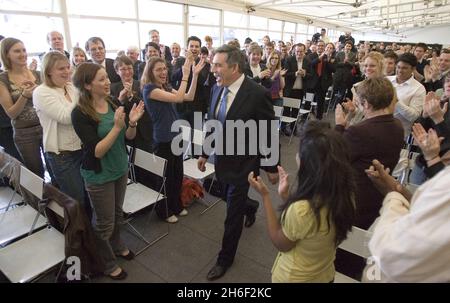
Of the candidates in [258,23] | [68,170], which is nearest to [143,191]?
[68,170]

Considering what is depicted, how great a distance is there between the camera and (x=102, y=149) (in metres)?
1.65

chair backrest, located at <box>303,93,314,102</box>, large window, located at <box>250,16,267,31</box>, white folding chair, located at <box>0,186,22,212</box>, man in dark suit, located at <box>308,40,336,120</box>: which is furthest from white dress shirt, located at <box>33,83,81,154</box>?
large window, located at <box>250,16,267,31</box>

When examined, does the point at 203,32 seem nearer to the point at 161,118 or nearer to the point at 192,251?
the point at 161,118

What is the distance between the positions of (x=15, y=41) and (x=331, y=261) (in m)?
2.83

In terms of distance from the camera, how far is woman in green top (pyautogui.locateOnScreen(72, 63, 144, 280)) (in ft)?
5.35

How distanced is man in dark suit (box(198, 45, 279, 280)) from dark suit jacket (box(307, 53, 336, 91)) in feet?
12.9

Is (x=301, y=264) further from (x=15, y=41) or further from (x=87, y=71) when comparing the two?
(x=15, y=41)

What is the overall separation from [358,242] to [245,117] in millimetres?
1029

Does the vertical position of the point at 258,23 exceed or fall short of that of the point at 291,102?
it exceeds it

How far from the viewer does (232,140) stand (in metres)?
1.91

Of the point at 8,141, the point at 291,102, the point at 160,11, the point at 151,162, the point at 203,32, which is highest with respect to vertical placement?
the point at 160,11

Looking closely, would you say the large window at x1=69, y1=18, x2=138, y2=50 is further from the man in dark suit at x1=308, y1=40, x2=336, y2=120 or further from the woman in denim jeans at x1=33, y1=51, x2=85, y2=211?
the man in dark suit at x1=308, y1=40, x2=336, y2=120

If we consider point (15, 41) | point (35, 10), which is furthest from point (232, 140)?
point (35, 10)

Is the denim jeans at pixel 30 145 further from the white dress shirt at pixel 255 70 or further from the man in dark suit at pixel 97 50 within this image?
the white dress shirt at pixel 255 70
